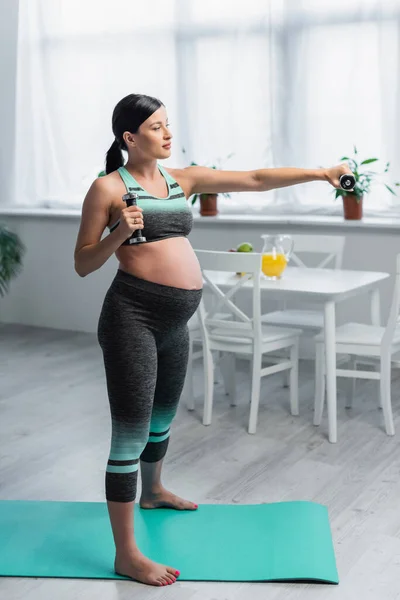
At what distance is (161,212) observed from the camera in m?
2.23

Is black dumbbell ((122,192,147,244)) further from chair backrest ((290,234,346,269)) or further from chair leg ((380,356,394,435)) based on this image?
chair backrest ((290,234,346,269))

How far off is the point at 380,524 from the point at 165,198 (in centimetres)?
122

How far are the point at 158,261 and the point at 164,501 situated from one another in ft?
2.81

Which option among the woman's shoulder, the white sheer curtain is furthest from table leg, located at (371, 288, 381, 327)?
the woman's shoulder

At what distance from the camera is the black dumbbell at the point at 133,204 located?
6.84 ft

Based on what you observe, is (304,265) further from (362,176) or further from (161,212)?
(161,212)

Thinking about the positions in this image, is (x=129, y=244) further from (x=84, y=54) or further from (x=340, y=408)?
(x=84, y=54)

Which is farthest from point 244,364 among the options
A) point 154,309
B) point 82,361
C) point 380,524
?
point 154,309

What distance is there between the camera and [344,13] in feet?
15.1

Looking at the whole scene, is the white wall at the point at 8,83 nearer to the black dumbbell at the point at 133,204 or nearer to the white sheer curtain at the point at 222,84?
the white sheer curtain at the point at 222,84

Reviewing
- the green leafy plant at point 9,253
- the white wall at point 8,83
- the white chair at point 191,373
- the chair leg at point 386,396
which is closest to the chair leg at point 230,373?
the white chair at point 191,373

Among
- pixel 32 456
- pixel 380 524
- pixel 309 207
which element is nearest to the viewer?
pixel 380 524

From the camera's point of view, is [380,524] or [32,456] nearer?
[380,524]

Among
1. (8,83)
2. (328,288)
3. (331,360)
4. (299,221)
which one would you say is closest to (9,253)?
(8,83)
